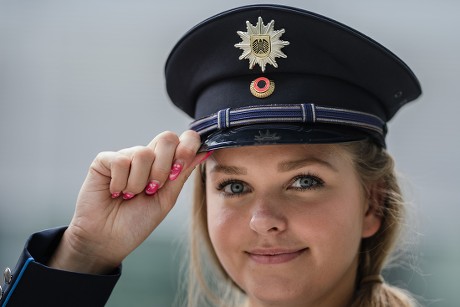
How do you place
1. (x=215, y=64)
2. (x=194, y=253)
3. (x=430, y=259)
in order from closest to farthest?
(x=215, y=64) < (x=194, y=253) < (x=430, y=259)

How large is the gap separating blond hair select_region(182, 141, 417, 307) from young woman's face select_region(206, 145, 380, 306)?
0.32ft

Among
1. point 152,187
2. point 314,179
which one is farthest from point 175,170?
point 314,179

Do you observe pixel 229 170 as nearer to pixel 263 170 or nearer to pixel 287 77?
pixel 263 170

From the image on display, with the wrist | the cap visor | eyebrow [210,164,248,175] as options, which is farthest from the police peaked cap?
the wrist

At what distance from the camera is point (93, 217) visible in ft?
9.16

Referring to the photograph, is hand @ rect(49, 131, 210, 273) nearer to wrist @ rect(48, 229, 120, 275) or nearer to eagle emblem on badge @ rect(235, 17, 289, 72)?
wrist @ rect(48, 229, 120, 275)

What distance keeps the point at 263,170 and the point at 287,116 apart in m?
0.21

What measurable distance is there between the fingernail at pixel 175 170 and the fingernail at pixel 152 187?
0.17 feet

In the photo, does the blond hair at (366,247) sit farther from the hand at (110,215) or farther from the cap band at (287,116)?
the hand at (110,215)

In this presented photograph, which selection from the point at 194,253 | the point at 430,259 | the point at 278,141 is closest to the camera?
the point at 278,141

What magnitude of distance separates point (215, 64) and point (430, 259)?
672 cm

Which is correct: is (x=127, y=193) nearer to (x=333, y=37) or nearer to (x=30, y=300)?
(x=30, y=300)

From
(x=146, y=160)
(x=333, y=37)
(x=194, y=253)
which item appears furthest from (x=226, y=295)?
(x=333, y=37)

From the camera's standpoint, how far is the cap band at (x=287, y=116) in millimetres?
2549
